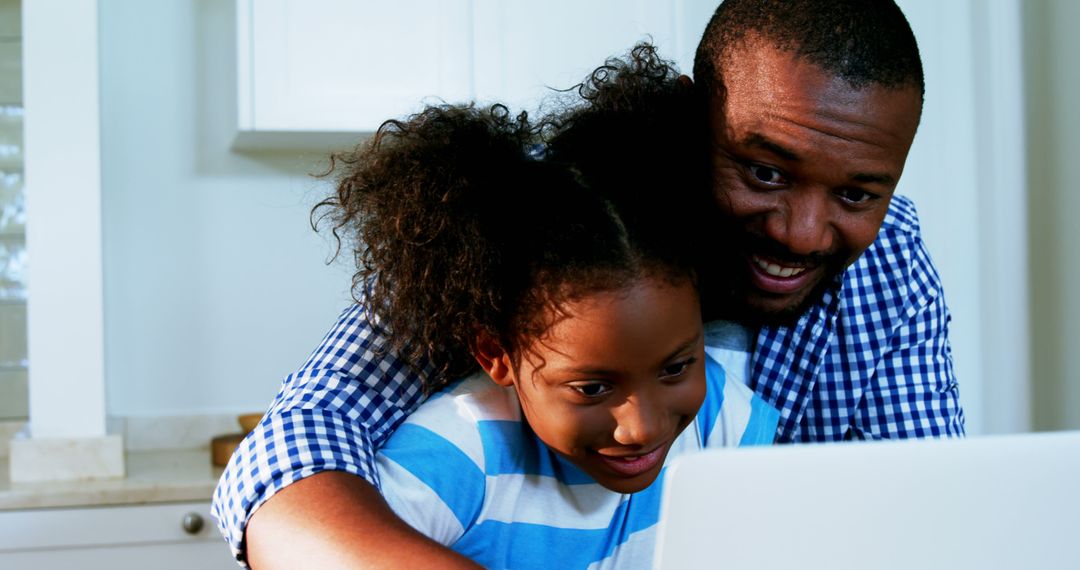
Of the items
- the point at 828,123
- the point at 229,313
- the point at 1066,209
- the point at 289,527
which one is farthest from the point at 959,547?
the point at 229,313

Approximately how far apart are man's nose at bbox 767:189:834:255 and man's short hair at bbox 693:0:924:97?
11 centimetres

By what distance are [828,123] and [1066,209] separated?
56.8 inches

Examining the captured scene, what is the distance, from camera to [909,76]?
0.98 meters

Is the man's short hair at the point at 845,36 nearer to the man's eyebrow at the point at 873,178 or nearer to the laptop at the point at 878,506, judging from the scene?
the man's eyebrow at the point at 873,178

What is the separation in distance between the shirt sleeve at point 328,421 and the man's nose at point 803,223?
0.34 meters

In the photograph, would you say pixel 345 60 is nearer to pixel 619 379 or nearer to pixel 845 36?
pixel 845 36

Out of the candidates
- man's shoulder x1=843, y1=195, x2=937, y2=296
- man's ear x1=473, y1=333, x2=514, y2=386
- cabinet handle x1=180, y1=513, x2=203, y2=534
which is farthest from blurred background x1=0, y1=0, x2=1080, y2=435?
man's ear x1=473, y1=333, x2=514, y2=386

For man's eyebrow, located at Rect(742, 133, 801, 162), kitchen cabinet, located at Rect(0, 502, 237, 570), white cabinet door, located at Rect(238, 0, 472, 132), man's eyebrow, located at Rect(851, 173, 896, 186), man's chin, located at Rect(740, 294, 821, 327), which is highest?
white cabinet door, located at Rect(238, 0, 472, 132)

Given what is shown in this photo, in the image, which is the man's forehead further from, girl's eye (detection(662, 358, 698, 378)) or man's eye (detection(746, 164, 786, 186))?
girl's eye (detection(662, 358, 698, 378))

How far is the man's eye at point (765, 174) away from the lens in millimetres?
998

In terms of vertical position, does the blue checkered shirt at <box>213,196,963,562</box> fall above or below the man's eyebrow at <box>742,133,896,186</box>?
below

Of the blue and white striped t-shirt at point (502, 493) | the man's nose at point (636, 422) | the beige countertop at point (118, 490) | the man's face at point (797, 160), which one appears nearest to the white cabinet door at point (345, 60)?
the beige countertop at point (118, 490)

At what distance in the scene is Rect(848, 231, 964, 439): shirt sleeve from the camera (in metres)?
1.19

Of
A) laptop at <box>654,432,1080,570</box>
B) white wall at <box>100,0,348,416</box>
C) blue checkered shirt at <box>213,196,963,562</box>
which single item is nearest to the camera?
laptop at <box>654,432,1080,570</box>
